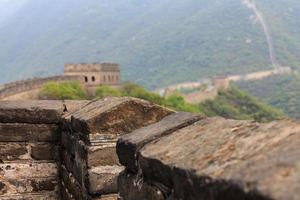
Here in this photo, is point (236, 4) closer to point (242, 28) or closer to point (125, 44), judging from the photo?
point (242, 28)

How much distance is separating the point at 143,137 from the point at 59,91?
44222mm

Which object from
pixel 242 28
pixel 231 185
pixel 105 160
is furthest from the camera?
pixel 242 28

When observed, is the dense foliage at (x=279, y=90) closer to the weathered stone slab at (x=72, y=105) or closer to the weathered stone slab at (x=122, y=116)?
the weathered stone slab at (x=72, y=105)

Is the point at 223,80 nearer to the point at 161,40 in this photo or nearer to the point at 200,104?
the point at 200,104

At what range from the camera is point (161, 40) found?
417 ft

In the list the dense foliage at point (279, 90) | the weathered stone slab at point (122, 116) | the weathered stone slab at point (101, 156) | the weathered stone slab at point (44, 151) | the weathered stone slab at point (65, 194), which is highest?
the weathered stone slab at point (122, 116)

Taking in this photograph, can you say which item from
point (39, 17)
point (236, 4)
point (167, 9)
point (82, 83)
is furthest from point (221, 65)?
point (39, 17)

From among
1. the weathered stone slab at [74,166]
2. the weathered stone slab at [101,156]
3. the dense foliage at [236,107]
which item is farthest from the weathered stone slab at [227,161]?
the dense foliage at [236,107]

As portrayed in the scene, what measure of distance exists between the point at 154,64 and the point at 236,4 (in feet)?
93.0

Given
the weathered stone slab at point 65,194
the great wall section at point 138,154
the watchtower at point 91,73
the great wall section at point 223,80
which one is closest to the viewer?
the great wall section at point 138,154

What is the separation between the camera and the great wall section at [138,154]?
1.76m

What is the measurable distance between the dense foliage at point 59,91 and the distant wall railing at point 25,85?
32.1 inches

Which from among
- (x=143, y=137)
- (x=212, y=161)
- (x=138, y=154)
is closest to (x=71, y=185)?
(x=143, y=137)

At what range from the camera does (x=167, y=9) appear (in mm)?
154000
